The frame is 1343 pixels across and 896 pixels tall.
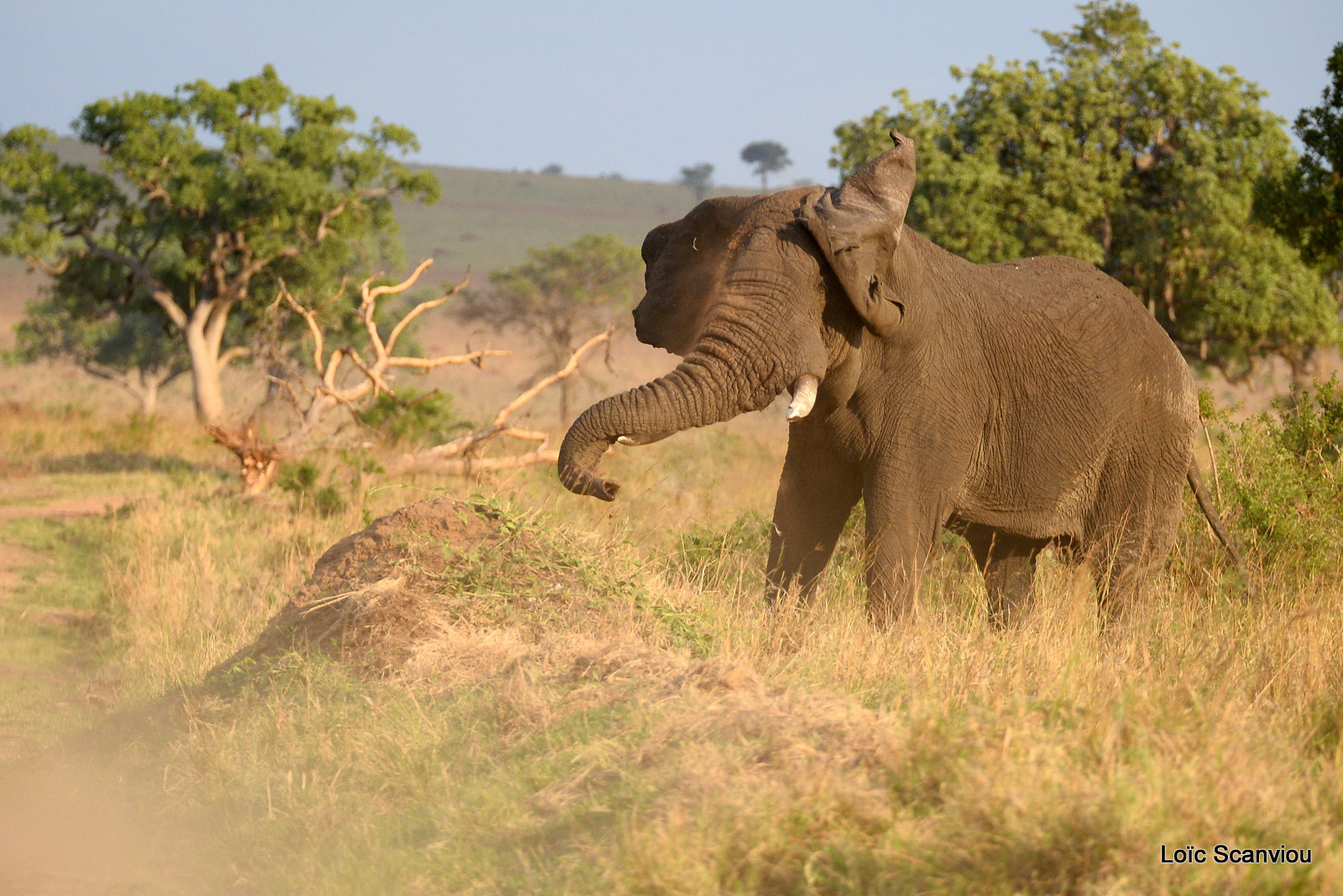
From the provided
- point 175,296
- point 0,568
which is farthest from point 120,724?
point 175,296

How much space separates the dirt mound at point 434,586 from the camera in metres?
5.73

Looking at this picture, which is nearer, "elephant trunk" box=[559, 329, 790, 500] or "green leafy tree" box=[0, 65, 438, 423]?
"elephant trunk" box=[559, 329, 790, 500]

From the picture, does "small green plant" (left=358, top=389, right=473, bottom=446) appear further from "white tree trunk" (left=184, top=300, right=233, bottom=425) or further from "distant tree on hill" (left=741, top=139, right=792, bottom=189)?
"distant tree on hill" (left=741, top=139, right=792, bottom=189)

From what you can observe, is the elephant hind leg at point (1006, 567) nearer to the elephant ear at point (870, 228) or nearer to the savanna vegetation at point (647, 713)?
the savanna vegetation at point (647, 713)

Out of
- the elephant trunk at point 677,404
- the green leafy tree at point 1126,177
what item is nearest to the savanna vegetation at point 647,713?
the elephant trunk at point 677,404

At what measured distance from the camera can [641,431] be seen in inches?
210

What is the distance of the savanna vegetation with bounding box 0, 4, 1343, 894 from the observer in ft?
11.4

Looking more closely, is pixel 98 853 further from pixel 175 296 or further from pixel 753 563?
pixel 175 296

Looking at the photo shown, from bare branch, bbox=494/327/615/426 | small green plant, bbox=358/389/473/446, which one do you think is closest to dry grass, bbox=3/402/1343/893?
bare branch, bbox=494/327/615/426

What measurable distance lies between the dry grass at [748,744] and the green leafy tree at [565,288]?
98.4ft

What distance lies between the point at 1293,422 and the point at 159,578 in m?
8.55

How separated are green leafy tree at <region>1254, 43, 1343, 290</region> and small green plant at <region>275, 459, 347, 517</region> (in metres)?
10.1

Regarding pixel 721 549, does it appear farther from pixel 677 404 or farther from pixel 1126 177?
Result: pixel 1126 177

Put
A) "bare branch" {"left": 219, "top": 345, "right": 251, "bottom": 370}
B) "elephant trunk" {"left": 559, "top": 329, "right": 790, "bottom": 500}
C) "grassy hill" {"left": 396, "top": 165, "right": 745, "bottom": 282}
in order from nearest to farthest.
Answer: "elephant trunk" {"left": 559, "top": 329, "right": 790, "bottom": 500}, "bare branch" {"left": 219, "top": 345, "right": 251, "bottom": 370}, "grassy hill" {"left": 396, "top": 165, "right": 745, "bottom": 282}
